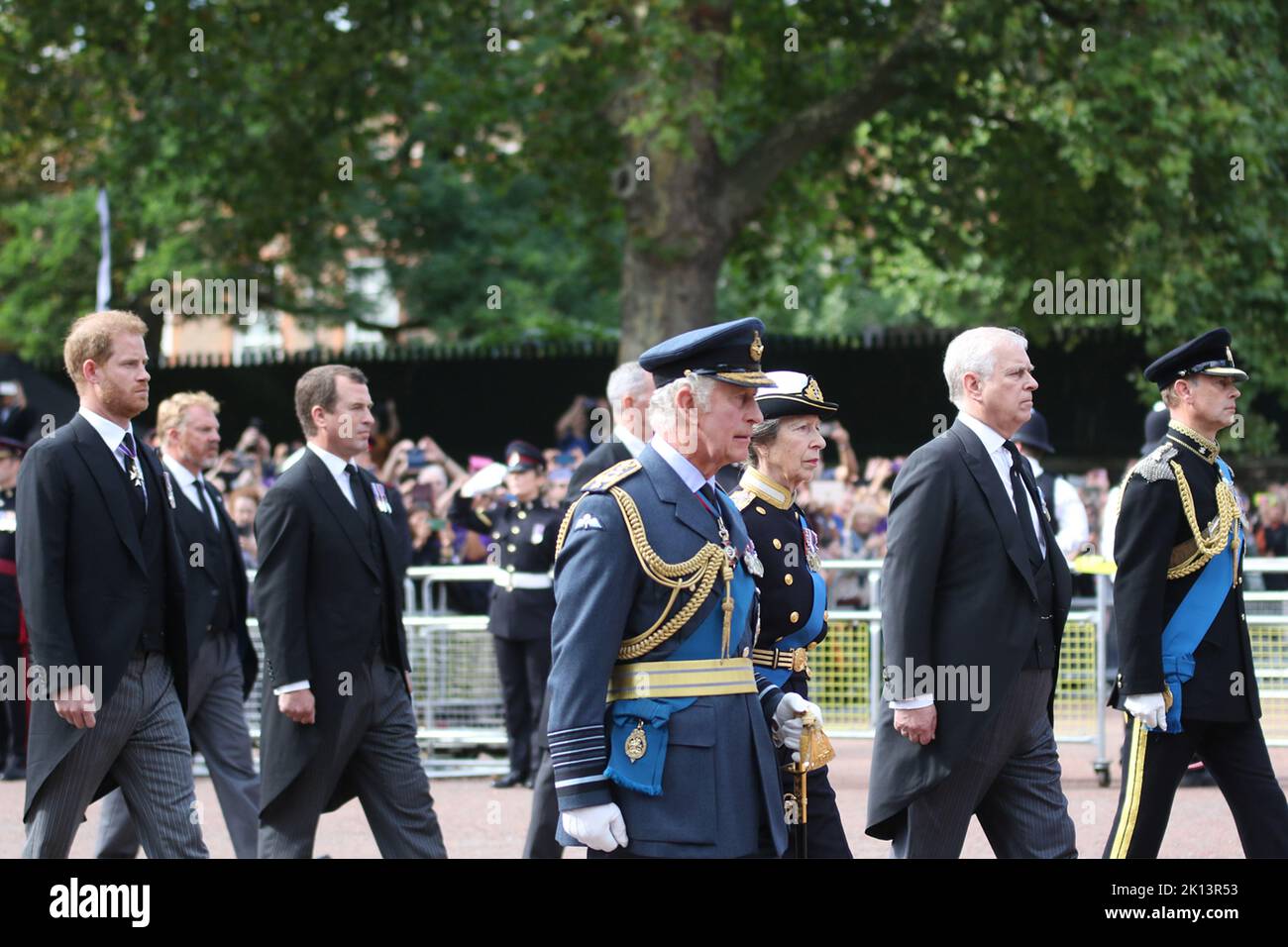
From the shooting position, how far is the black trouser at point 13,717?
12070 mm

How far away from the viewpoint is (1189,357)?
254 inches

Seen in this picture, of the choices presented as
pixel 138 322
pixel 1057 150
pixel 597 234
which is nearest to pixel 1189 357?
pixel 138 322

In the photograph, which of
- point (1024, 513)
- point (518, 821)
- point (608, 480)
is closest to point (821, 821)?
point (1024, 513)

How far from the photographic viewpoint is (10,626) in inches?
472

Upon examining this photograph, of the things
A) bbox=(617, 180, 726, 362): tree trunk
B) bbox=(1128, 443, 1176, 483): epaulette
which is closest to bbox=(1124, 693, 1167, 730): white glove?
bbox=(1128, 443, 1176, 483): epaulette

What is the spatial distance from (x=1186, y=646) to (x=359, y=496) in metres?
3.00

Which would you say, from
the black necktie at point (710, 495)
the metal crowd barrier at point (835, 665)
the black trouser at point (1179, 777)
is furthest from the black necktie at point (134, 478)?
the metal crowd barrier at point (835, 665)

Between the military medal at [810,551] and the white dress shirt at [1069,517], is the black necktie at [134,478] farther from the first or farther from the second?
the white dress shirt at [1069,517]

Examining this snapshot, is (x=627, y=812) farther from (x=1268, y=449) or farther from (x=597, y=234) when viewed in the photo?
(x=597, y=234)

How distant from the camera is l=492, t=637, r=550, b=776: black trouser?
11.1 metres

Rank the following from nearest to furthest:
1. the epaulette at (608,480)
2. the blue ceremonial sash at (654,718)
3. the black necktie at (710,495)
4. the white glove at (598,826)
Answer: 1. the white glove at (598,826)
2. the blue ceremonial sash at (654,718)
3. the epaulette at (608,480)
4. the black necktie at (710,495)

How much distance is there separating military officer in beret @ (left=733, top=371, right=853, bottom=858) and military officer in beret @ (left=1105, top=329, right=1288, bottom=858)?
102 cm

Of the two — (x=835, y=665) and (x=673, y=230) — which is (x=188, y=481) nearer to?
(x=835, y=665)

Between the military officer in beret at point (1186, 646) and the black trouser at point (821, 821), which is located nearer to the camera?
the black trouser at point (821, 821)
